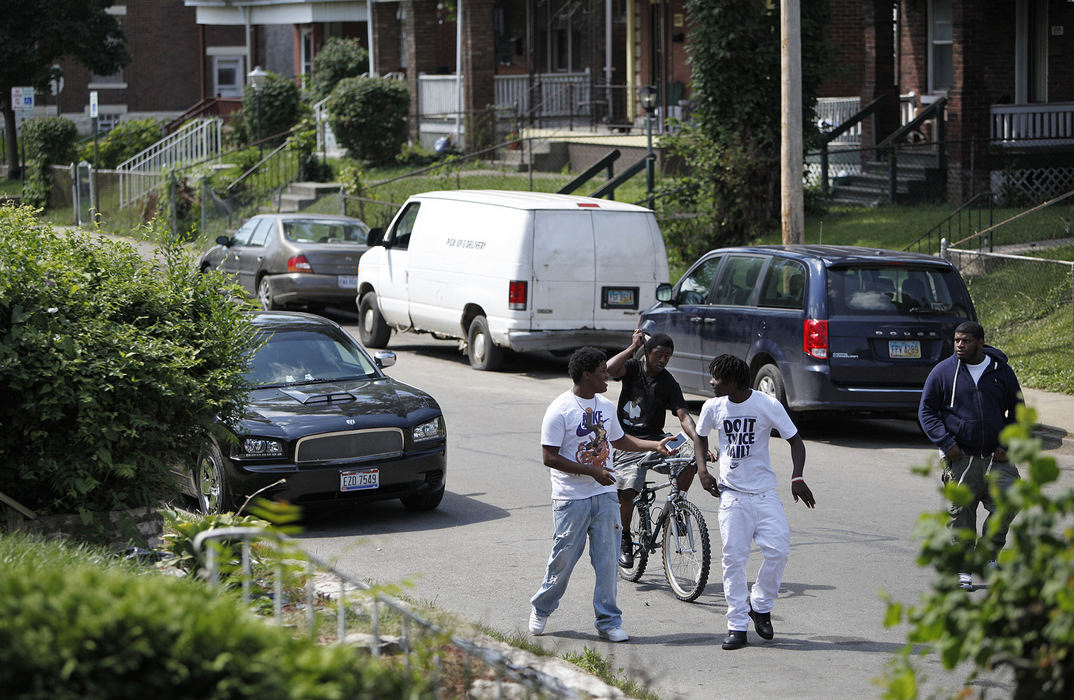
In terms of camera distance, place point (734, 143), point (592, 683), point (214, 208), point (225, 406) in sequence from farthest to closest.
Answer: point (214, 208) < point (734, 143) < point (225, 406) < point (592, 683)

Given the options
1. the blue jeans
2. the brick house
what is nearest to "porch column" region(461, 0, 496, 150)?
the brick house

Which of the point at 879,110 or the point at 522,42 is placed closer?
the point at 879,110

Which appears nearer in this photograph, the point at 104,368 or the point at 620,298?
the point at 104,368

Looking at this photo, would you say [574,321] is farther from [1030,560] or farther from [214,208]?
[214,208]

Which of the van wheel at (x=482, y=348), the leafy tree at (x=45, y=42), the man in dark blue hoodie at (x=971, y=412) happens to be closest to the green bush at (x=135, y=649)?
the man in dark blue hoodie at (x=971, y=412)

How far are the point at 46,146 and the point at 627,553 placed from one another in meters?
35.3

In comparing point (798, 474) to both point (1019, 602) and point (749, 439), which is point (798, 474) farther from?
point (1019, 602)

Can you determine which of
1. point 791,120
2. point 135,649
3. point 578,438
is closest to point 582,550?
point 578,438

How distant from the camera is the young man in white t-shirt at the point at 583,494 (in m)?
7.41

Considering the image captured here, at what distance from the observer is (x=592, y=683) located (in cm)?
632

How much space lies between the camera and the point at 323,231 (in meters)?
22.7

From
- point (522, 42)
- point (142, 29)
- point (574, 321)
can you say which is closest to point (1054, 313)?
point (574, 321)

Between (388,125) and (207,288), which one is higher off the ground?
(388,125)

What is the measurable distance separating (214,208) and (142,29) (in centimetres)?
2223
